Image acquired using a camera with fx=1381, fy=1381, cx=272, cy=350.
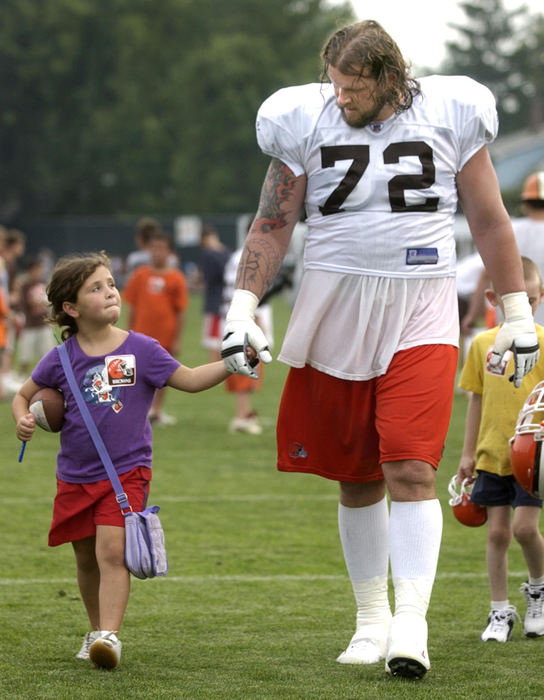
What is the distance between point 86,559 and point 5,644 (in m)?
0.50

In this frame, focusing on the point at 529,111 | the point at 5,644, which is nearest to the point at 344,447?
the point at 5,644

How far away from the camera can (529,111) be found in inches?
3740

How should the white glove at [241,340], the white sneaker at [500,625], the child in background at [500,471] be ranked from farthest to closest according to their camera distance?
the child in background at [500,471] → the white sneaker at [500,625] → the white glove at [241,340]

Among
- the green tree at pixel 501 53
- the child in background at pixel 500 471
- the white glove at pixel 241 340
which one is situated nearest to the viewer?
the white glove at pixel 241 340

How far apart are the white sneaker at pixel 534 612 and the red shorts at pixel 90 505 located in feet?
5.24

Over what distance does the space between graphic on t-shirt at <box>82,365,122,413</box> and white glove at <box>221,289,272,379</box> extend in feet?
1.57

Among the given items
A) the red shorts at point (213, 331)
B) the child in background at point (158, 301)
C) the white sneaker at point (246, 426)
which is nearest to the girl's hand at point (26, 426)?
the white sneaker at point (246, 426)

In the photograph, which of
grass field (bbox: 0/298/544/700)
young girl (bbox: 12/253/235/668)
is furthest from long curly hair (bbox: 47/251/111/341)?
grass field (bbox: 0/298/544/700)

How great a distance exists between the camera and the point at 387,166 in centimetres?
445

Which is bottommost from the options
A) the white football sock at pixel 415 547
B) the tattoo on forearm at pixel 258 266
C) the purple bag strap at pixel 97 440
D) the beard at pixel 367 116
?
the white football sock at pixel 415 547

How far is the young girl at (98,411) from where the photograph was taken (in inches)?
182

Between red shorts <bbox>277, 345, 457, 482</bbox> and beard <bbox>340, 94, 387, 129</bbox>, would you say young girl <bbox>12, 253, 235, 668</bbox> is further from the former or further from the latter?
beard <bbox>340, 94, 387, 129</bbox>

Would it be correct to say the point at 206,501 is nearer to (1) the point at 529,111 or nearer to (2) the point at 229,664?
(2) the point at 229,664

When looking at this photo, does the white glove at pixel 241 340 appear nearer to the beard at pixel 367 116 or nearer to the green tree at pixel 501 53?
the beard at pixel 367 116
